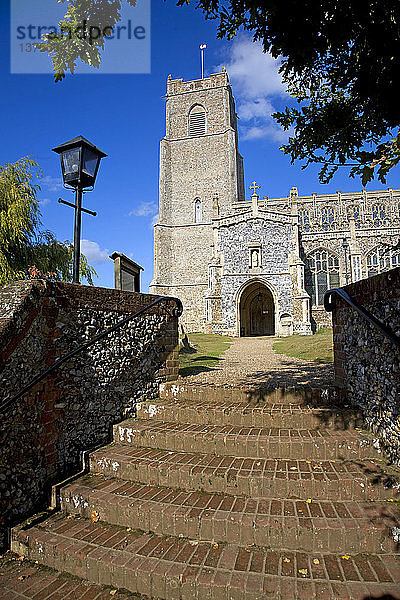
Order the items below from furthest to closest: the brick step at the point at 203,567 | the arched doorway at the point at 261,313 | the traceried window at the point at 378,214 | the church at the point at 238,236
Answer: the arched doorway at the point at 261,313 < the traceried window at the point at 378,214 < the church at the point at 238,236 < the brick step at the point at 203,567

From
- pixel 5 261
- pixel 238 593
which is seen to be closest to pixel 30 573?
pixel 238 593

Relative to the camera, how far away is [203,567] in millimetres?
2559

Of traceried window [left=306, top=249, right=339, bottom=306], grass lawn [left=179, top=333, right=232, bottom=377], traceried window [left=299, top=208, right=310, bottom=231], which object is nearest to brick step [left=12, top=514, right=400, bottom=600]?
grass lawn [left=179, top=333, right=232, bottom=377]

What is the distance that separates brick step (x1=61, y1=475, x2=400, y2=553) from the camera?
2645 mm

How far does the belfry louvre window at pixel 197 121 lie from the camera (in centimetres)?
3825

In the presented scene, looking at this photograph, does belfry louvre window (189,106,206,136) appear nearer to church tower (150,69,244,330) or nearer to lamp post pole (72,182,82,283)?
church tower (150,69,244,330)

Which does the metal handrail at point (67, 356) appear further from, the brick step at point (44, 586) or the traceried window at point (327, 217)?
the traceried window at point (327, 217)

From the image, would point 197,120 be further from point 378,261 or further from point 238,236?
point 378,261

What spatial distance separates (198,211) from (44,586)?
120 ft

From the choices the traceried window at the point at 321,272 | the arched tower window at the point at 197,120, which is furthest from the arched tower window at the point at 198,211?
the traceried window at the point at 321,272

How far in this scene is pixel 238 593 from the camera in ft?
7.61

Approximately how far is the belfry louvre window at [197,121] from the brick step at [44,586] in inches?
1609

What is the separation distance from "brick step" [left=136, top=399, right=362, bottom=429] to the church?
21431mm

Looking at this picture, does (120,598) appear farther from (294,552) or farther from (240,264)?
(240,264)
